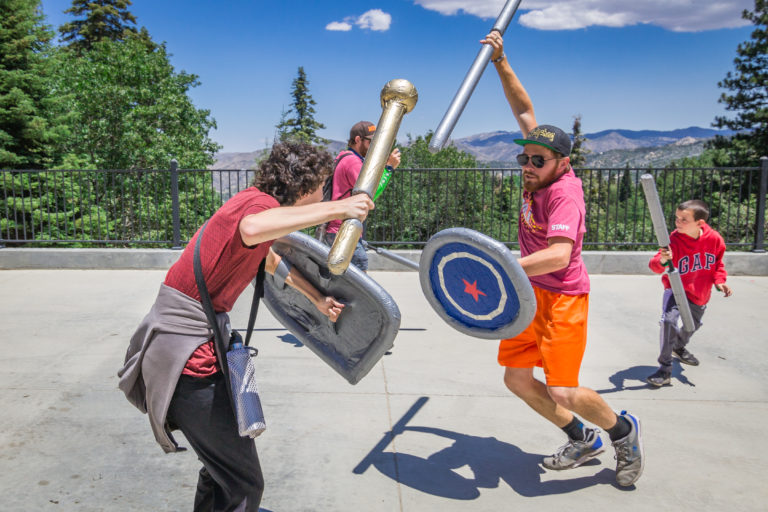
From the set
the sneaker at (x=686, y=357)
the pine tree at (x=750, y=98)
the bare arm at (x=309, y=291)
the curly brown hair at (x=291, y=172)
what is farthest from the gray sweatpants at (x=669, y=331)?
the pine tree at (x=750, y=98)

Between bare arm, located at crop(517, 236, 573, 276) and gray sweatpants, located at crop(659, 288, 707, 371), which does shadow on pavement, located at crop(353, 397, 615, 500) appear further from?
gray sweatpants, located at crop(659, 288, 707, 371)

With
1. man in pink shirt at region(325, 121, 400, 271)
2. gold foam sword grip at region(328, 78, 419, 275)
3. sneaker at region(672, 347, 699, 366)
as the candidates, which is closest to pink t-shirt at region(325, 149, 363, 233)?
man in pink shirt at region(325, 121, 400, 271)

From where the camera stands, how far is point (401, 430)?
3512 millimetres

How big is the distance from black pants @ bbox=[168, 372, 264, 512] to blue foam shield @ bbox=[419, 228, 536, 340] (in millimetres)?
1036

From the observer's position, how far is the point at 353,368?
2.35m

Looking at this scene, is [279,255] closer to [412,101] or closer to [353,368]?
[353,368]

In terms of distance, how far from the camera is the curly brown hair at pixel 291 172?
2078 mm

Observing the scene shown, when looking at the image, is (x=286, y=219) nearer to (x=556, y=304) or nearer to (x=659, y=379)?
(x=556, y=304)

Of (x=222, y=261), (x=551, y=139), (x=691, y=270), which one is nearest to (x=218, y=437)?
(x=222, y=261)

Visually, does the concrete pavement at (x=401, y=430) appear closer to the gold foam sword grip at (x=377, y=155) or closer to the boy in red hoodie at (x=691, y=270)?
the boy in red hoodie at (x=691, y=270)

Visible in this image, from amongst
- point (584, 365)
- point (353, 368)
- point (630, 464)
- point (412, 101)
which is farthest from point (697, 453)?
point (412, 101)

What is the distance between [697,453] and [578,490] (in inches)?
33.1

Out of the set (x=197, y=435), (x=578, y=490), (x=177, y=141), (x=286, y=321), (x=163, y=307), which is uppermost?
(x=177, y=141)

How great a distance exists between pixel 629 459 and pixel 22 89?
59.2 feet
